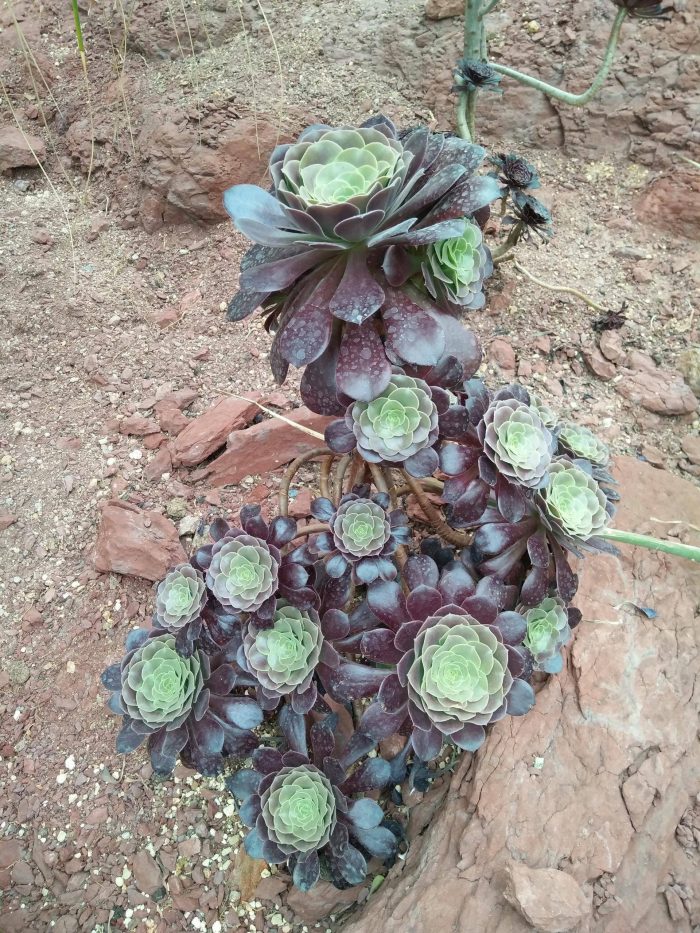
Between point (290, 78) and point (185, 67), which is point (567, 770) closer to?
point (290, 78)

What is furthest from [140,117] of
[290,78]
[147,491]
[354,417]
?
[354,417]

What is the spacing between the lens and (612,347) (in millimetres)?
1850

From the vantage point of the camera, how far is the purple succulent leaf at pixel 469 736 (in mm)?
932

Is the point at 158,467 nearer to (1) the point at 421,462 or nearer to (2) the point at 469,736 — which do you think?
(1) the point at 421,462

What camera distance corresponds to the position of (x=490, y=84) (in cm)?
183

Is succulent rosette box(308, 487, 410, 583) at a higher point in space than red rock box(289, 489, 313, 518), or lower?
higher

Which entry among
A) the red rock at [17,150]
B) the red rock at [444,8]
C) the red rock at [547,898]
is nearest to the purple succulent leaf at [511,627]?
the red rock at [547,898]

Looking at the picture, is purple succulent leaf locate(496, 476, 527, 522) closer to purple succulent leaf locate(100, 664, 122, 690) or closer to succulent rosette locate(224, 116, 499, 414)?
succulent rosette locate(224, 116, 499, 414)

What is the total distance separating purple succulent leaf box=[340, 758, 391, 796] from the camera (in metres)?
1.13

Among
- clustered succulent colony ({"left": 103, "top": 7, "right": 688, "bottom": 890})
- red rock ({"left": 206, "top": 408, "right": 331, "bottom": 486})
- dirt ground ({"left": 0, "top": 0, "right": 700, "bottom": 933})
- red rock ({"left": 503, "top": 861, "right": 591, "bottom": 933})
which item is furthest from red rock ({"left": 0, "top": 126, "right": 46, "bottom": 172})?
red rock ({"left": 503, "top": 861, "right": 591, "bottom": 933})

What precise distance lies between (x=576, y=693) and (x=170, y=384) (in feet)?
4.42

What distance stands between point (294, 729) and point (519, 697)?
1.39 feet

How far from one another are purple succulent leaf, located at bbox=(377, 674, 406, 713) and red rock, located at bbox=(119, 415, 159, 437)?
1066 millimetres

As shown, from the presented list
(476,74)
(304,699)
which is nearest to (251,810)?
(304,699)
